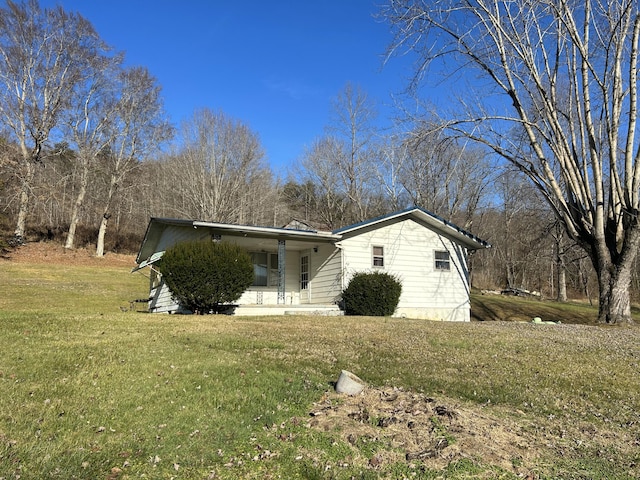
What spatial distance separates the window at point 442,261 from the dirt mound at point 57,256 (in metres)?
19.0

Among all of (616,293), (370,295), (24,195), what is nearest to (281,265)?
(370,295)

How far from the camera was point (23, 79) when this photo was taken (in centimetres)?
2570

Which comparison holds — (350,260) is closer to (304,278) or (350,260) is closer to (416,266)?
(304,278)

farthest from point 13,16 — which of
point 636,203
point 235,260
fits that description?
point 636,203

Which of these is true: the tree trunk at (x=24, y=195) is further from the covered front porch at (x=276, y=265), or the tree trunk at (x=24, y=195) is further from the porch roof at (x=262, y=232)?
the porch roof at (x=262, y=232)

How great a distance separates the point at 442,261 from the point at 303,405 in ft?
46.5

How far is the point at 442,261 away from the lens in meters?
17.8

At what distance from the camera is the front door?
17.4 metres

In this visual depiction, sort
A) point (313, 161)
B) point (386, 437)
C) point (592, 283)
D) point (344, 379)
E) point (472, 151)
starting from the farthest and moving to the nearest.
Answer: point (592, 283) < point (313, 161) < point (472, 151) < point (344, 379) < point (386, 437)

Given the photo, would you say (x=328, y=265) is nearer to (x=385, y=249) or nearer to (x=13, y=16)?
(x=385, y=249)

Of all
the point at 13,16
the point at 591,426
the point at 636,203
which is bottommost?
the point at 591,426

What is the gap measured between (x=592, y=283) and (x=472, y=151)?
70.6 ft

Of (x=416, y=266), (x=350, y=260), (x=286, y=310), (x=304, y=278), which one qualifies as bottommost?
(x=286, y=310)

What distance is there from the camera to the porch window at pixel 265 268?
1672 cm
